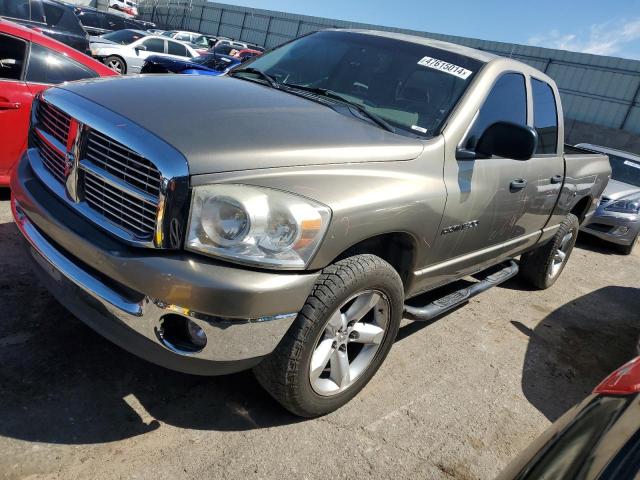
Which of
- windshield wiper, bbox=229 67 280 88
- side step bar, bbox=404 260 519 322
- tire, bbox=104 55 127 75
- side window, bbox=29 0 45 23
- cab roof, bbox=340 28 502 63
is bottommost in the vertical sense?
Result: tire, bbox=104 55 127 75

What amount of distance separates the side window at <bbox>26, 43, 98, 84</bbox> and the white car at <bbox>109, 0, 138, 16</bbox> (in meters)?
38.5

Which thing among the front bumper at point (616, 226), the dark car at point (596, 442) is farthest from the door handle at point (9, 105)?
the front bumper at point (616, 226)

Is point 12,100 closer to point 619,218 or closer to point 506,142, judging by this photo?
point 506,142

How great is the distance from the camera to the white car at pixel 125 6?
126ft

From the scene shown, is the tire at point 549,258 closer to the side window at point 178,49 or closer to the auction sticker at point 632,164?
the auction sticker at point 632,164

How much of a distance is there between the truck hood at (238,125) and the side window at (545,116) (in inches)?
67.5

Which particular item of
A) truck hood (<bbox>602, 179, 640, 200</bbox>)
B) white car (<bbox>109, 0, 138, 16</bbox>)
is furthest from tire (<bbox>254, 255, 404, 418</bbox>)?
white car (<bbox>109, 0, 138, 16</bbox>)

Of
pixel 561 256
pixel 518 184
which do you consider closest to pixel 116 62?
pixel 561 256

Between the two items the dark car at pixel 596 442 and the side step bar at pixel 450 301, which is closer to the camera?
the dark car at pixel 596 442

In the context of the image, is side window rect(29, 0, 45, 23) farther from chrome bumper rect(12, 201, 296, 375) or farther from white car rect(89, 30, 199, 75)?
chrome bumper rect(12, 201, 296, 375)

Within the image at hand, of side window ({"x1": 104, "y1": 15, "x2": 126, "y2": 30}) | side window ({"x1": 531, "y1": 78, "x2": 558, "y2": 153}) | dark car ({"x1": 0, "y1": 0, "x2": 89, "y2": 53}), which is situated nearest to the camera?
side window ({"x1": 531, "y1": 78, "x2": 558, "y2": 153})

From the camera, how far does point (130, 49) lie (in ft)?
52.4

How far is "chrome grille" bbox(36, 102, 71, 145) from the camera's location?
247cm

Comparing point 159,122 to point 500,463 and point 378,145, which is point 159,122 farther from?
point 500,463
